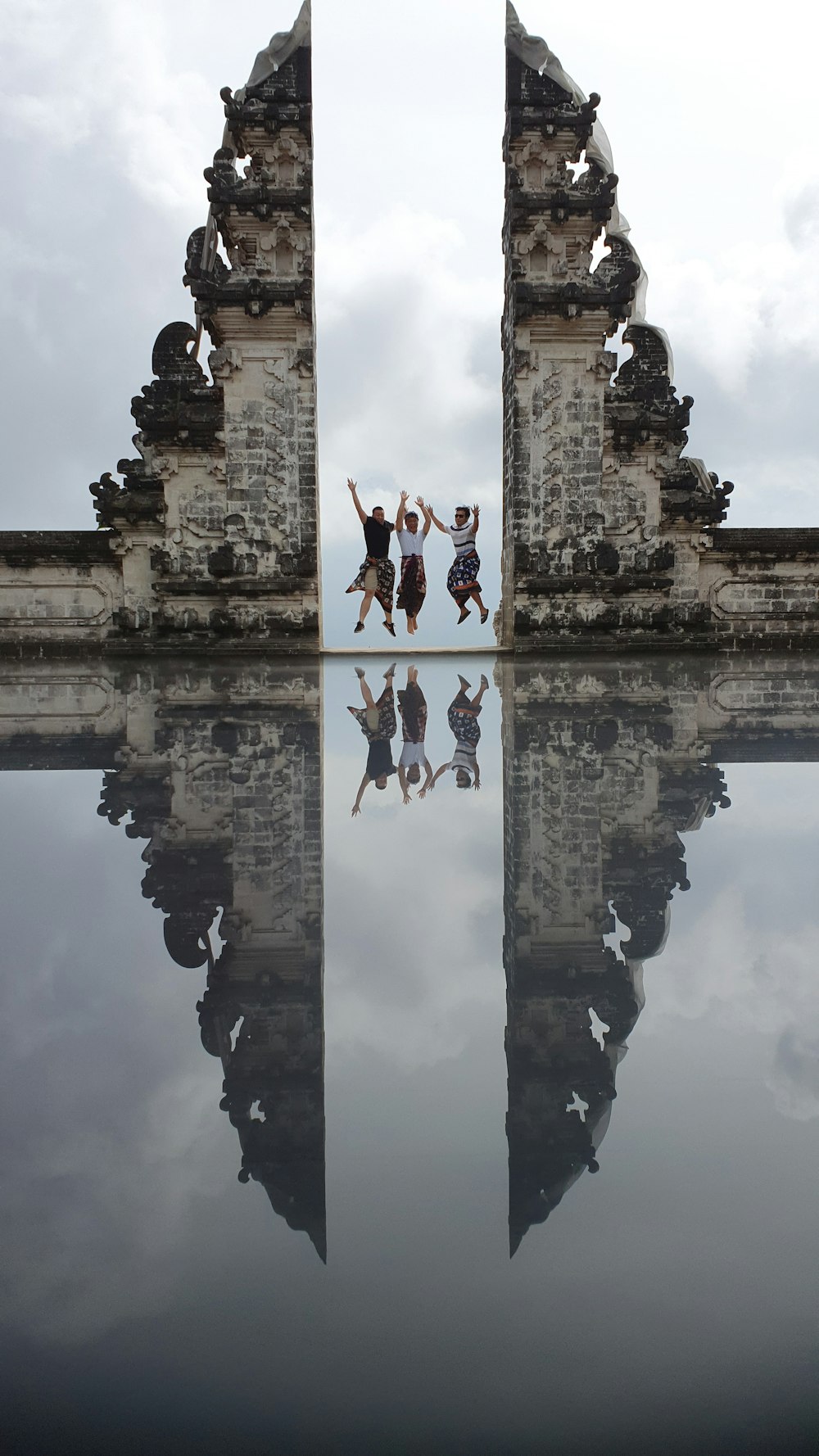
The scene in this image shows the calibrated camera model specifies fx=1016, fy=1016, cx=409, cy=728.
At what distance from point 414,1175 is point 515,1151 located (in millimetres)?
132

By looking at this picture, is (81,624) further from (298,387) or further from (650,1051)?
(650,1051)

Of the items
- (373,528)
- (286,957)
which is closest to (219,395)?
(373,528)

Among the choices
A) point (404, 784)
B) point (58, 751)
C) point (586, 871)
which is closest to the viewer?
point (586, 871)

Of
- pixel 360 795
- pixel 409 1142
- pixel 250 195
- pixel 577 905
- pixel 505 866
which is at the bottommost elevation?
pixel 409 1142

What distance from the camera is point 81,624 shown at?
12305 millimetres

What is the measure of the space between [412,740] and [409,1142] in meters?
3.61

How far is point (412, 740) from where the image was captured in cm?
475

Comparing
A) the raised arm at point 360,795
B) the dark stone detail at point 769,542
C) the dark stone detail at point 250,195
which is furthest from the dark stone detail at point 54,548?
the raised arm at point 360,795

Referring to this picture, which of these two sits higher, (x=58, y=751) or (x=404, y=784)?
(x=58, y=751)

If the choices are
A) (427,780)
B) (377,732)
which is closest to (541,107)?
(377,732)

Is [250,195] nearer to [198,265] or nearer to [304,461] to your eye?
[198,265]

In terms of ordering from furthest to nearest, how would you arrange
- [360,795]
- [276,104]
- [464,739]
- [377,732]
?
[276,104]
[377,732]
[464,739]
[360,795]

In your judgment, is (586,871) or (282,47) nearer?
(586,871)

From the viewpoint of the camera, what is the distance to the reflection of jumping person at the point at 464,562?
12.6 meters
